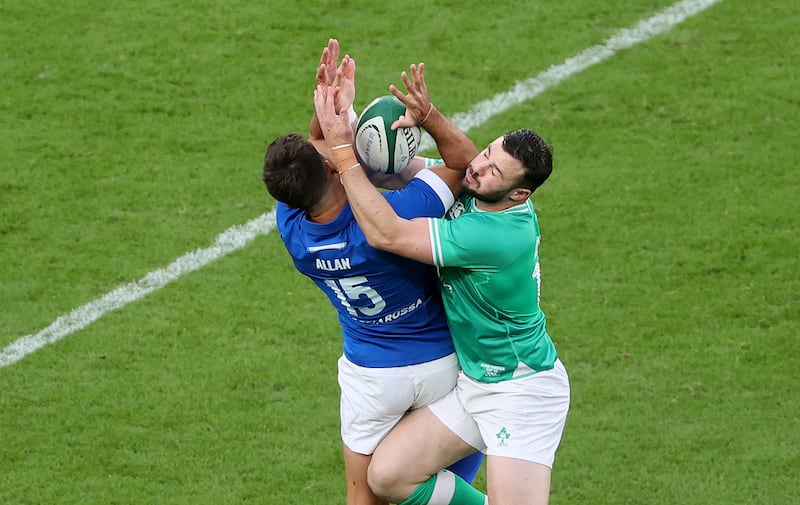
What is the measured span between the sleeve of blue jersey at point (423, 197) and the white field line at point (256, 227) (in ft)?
9.89

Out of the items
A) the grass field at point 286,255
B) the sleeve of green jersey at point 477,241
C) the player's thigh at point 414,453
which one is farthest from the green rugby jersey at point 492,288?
the grass field at point 286,255

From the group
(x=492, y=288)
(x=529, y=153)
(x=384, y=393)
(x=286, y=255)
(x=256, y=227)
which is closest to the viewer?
(x=529, y=153)

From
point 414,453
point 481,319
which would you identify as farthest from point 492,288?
point 414,453

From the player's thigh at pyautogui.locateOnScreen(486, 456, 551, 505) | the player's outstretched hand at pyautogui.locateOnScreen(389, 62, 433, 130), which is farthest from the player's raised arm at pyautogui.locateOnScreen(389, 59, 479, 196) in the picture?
the player's thigh at pyautogui.locateOnScreen(486, 456, 551, 505)

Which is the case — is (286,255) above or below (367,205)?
below

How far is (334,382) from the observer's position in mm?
6898

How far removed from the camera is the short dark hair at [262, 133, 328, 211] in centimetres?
472

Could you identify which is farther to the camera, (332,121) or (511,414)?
(511,414)

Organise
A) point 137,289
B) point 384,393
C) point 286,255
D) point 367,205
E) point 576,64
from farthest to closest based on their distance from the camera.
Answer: point 576,64 < point 286,255 < point 137,289 < point 384,393 < point 367,205

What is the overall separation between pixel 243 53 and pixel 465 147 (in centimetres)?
502

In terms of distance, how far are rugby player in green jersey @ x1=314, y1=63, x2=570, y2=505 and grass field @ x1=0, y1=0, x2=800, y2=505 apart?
108cm

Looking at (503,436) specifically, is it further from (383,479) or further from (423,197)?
(423,197)

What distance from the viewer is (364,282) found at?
4969 mm

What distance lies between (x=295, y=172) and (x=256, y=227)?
11.4 ft
